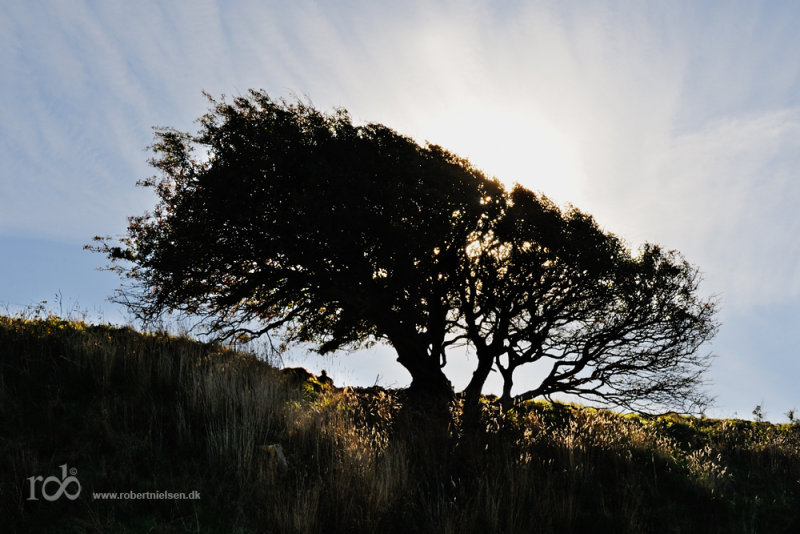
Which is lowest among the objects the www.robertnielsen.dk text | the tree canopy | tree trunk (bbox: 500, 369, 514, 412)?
the www.robertnielsen.dk text

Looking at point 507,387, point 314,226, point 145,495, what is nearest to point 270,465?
point 145,495

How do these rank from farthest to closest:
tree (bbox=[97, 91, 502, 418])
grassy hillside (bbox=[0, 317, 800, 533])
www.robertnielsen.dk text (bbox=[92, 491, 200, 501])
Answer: tree (bbox=[97, 91, 502, 418]) < grassy hillside (bbox=[0, 317, 800, 533]) < www.robertnielsen.dk text (bbox=[92, 491, 200, 501])

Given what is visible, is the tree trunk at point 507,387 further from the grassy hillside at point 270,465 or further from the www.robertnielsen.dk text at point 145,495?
Answer: the www.robertnielsen.dk text at point 145,495

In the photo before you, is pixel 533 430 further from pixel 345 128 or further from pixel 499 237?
pixel 345 128

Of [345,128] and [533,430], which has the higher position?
[345,128]

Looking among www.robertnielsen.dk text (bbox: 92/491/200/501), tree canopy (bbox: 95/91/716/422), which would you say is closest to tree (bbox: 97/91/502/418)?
tree canopy (bbox: 95/91/716/422)

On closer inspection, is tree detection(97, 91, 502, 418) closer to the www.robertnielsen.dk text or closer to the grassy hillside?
the grassy hillside

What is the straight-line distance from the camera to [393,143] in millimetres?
15453

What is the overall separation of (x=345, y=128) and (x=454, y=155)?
11.1 feet

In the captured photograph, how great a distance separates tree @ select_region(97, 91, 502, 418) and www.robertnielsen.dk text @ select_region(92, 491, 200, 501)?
7.73 meters

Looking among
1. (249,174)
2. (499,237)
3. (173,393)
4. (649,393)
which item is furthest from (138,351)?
(649,393)

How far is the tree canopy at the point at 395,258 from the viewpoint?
547 inches

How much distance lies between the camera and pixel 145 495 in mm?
6344

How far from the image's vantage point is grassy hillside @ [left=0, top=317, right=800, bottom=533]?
250 inches
